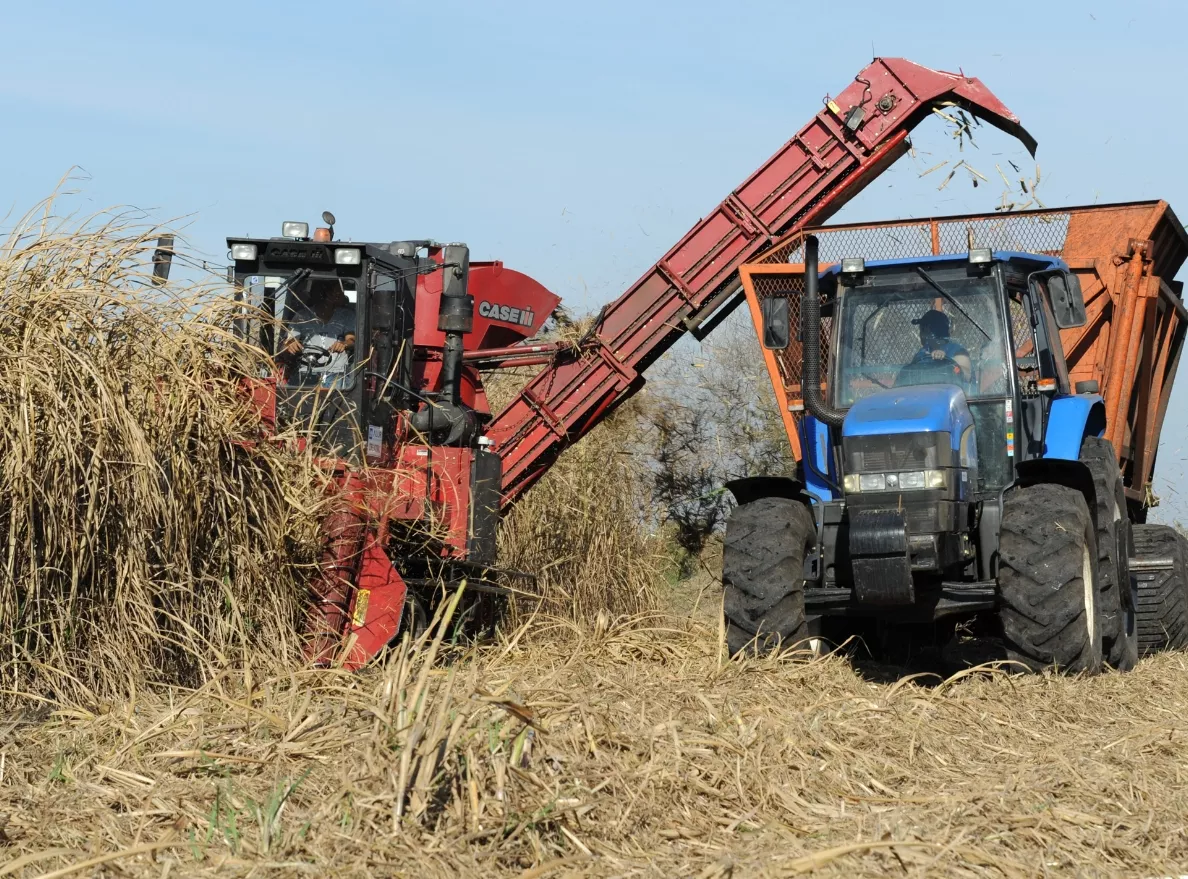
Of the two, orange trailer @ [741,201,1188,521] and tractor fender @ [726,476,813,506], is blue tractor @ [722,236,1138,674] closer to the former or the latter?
tractor fender @ [726,476,813,506]

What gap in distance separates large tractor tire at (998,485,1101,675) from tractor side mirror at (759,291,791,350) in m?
1.51

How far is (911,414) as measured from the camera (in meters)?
6.49

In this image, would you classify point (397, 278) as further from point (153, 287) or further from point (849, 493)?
point (849, 493)

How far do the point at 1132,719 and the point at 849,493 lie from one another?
1.51m

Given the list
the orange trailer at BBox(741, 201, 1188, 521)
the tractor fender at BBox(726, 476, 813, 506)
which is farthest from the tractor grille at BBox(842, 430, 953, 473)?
the orange trailer at BBox(741, 201, 1188, 521)

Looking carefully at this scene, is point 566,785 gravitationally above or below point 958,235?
below

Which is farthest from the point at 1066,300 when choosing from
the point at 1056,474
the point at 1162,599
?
the point at 1162,599

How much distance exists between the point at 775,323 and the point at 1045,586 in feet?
6.40

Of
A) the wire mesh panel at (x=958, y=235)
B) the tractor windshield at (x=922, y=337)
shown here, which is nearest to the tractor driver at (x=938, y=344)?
the tractor windshield at (x=922, y=337)

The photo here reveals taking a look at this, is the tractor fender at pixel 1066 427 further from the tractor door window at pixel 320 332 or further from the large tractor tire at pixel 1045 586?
the tractor door window at pixel 320 332

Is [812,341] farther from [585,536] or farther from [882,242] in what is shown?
[585,536]

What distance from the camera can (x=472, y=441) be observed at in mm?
7918

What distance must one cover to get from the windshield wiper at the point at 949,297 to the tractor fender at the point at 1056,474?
693 millimetres

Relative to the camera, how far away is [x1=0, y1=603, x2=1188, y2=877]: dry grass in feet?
12.1
